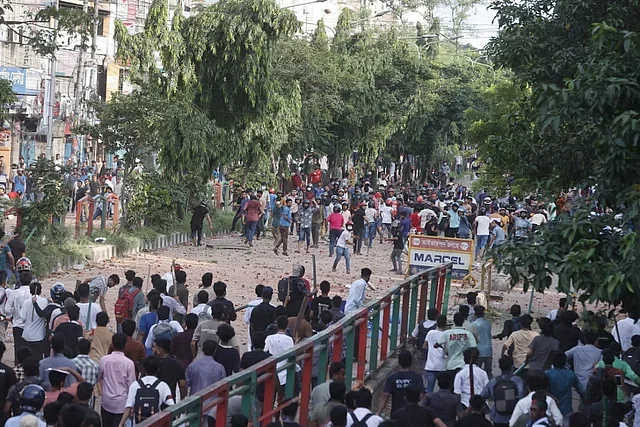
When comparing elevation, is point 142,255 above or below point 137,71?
below

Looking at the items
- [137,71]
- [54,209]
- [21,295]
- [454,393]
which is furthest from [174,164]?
[454,393]

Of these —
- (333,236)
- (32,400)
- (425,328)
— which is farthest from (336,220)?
(32,400)

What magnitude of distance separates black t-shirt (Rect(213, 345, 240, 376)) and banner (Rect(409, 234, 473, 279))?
12.5 m

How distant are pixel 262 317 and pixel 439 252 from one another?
418 inches

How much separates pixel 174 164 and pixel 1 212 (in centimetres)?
820

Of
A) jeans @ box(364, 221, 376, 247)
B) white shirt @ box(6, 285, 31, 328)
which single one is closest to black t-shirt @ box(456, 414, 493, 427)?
white shirt @ box(6, 285, 31, 328)

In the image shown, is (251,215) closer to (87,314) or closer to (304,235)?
(304,235)

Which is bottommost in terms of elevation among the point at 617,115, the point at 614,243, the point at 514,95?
the point at 614,243

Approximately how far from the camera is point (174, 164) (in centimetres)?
3039

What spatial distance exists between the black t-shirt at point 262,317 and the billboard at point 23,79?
3180cm

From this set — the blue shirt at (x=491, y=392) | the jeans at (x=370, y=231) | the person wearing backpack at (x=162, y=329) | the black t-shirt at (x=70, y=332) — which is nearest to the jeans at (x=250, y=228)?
the jeans at (x=370, y=231)

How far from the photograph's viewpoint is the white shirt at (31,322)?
12562mm

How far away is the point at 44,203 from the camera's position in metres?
23.1

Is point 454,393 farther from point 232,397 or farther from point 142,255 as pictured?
point 142,255
